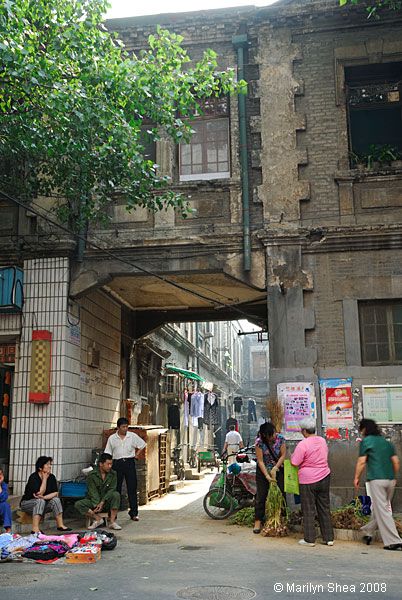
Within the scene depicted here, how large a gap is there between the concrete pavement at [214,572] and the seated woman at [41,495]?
1107 millimetres

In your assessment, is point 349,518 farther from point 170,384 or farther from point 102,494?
point 170,384

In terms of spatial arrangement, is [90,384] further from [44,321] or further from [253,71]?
[253,71]

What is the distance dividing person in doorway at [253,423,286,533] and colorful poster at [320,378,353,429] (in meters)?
1.13

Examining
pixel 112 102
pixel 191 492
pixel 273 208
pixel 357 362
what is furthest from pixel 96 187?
pixel 191 492

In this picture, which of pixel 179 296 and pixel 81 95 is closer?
pixel 81 95

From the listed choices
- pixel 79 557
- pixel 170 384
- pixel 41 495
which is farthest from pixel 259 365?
pixel 79 557

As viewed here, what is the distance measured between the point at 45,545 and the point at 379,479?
4285 mm

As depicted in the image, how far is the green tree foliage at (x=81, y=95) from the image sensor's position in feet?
29.3

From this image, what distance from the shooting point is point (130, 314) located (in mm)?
16328

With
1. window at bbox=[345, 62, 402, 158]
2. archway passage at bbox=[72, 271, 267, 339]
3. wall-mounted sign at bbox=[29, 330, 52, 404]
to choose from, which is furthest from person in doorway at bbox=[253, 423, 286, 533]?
window at bbox=[345, 62, 402, 158]

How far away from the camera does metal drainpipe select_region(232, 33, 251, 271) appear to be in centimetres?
1143

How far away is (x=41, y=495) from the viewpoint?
953cm

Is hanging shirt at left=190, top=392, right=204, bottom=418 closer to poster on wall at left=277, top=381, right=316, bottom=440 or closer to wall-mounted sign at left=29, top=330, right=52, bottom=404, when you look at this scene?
wall-mounted sign at left=29, top=330, right=52, bottom=404

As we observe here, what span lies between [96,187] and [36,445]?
4707 millimetres
